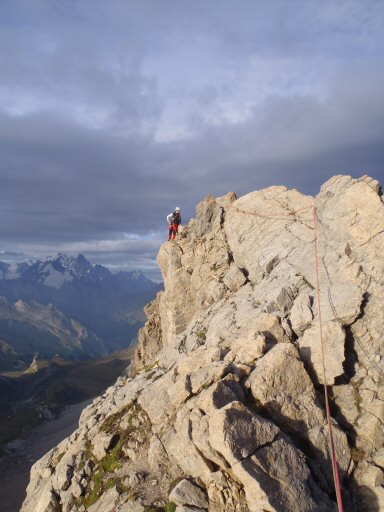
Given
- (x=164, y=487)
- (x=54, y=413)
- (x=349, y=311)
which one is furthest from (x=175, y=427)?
(x=54, y=413)

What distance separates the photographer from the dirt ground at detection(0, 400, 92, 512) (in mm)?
76125

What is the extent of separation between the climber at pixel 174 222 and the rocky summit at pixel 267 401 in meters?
19.4

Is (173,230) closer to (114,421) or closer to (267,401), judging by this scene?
(114,421)

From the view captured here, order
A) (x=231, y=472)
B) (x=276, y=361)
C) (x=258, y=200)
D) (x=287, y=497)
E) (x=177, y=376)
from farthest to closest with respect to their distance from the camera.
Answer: (x=258, y=200) → (x=177, y=376) → (x=276, y=361) → (x=231, y=472) → (x=287, y=497)

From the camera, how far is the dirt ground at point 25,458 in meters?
76.1

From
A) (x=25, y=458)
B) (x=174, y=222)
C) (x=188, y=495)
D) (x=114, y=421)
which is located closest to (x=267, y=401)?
(x=188, y=495)

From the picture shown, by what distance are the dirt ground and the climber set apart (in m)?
55.8

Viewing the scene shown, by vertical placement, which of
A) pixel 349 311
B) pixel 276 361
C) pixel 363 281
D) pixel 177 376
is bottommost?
pixel 177 376

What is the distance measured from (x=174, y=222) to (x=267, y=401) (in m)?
38.9

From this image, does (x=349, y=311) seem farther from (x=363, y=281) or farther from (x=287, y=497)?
(x=287, y=497)

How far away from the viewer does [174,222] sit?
5912 cm

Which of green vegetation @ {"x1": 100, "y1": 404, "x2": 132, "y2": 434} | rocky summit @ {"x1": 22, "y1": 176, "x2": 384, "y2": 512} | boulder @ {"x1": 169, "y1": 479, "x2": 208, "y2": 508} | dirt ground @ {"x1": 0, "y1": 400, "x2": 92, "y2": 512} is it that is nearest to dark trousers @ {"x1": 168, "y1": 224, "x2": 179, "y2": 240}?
rocky summit @ {"x1": 22, "y1": 176, "x2": 384, "y2": 512}

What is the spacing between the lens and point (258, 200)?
48656mm

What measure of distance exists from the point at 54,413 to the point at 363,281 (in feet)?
614
